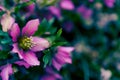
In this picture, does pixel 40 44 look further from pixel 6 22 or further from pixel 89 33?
pixel 89 33

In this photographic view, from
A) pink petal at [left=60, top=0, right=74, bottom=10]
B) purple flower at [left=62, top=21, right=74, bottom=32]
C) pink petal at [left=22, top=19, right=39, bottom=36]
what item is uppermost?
pink petal at [left=22, top=19, right=39, bottom=36]

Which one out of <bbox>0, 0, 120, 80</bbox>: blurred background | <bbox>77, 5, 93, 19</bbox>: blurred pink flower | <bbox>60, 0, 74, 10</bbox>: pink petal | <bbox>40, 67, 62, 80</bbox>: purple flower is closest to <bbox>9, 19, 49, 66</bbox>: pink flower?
<bbox>40, 67, 62, 80</bbox>: purple flower

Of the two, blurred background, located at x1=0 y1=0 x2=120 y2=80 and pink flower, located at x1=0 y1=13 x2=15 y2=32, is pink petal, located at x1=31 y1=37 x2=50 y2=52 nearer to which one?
pink flower, located at x1=0 y1=13 x2=15 y2=32

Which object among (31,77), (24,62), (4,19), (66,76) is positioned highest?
(4,19)

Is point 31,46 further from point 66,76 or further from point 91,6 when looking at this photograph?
point 91,6

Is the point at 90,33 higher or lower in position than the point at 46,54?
lower

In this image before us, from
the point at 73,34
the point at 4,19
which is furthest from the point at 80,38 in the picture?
the point at 4,19
